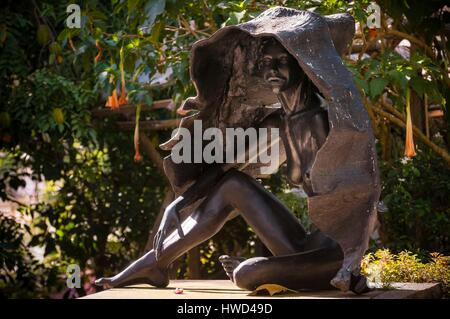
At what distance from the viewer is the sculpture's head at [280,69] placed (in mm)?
4492

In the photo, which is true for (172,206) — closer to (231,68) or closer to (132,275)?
(132,275)

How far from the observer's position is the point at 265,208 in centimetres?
467

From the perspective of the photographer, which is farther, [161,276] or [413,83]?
[413,83]

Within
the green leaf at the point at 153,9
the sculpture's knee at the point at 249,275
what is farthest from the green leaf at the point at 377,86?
the sculpture's knee at the point at 249,275

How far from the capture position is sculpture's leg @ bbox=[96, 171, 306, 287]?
4.65 m

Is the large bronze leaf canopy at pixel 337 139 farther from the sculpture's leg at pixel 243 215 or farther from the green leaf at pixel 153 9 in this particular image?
the green leaf at pixel 153 9

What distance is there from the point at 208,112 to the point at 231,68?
0.29 metres

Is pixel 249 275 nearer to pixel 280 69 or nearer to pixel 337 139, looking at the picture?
pixel 337 139

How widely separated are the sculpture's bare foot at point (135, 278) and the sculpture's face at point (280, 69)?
123 centimetres

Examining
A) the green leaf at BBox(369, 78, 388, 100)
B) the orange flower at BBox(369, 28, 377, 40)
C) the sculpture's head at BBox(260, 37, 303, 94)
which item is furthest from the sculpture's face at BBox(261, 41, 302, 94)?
the orange flower at BBox(369, 28, 377, 40)

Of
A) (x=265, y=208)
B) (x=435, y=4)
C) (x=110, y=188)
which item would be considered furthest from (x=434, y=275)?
(x=110, y=188)

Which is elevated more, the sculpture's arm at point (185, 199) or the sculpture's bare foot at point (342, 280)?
the sculpture's arm at point (185, 199)

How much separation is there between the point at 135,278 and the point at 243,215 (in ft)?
2.35
